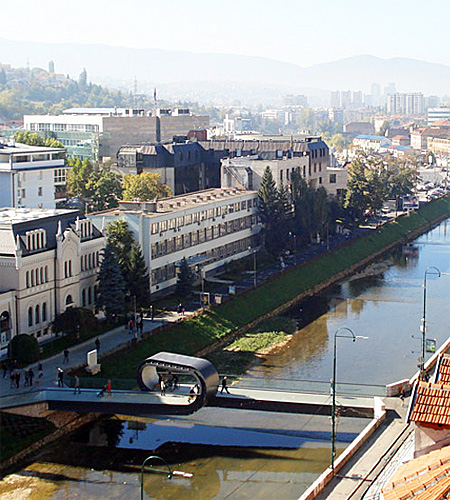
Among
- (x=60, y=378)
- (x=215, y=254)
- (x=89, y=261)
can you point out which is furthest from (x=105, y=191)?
(x=60, y=378)

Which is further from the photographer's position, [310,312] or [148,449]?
[310,312]

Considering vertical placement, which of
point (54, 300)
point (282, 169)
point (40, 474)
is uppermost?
point (282, 169)

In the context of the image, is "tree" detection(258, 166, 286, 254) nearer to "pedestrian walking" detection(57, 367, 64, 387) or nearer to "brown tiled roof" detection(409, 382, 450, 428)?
"pedestrian walking" detection(57, 367, 64, 387)

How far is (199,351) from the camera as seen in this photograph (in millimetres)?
49406

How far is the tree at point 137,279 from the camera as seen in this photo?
171 ft

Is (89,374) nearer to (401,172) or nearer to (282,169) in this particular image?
(282,169)

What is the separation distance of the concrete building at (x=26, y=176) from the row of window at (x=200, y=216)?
14116 millimetres

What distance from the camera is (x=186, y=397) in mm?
37750

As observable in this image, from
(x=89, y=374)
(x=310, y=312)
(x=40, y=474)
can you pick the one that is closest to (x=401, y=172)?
(x=310, y=312)

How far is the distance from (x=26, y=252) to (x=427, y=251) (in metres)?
54.1

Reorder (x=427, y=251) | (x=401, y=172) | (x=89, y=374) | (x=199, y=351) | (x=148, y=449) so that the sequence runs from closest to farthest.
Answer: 1. (x=148, y=449)
2. (x=89, y=374)
3. (x=199, y=351)
4. (x=427, y=251)
5. (x=401, y=172)

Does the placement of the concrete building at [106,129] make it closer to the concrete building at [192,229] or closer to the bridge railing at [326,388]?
the concrete building at [192,229]

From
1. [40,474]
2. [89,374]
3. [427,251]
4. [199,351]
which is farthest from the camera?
[427,251]

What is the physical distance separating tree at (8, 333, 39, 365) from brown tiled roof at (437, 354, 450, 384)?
19117 mm
